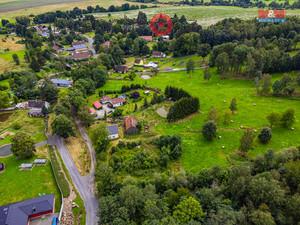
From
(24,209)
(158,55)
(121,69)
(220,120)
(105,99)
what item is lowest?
(24,209)

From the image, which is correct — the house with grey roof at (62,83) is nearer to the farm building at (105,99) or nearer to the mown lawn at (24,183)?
the farm building at (105,99)

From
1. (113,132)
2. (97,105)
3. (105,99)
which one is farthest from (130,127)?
(105,99)

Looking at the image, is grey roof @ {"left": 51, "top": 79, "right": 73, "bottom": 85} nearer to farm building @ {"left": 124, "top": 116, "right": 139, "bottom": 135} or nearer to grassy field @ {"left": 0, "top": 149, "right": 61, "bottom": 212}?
farm building @ {"left": 124, "top": 116, "right": 139, "bottom": 135}

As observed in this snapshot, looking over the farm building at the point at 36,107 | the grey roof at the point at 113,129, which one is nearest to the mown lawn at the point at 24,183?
the grey roof at the point at 113,129

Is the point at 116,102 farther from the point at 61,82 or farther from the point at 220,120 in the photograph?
the point at 220,120

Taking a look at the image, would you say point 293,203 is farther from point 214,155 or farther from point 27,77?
point 27,77
